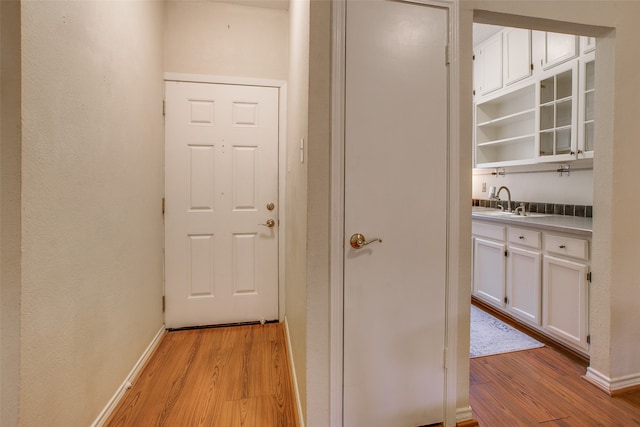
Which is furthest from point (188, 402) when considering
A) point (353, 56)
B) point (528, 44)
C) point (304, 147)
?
point (528, 44)

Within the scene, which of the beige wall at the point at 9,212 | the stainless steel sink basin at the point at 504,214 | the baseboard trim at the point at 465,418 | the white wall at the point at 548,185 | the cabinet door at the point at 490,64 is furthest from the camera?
the cabinet door at the point at 490,64

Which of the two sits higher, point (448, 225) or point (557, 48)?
point (557, 48)

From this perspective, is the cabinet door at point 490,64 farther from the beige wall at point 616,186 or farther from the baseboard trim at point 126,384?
the baseboard trim at point 126,384

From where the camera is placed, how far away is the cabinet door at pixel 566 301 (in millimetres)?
1891

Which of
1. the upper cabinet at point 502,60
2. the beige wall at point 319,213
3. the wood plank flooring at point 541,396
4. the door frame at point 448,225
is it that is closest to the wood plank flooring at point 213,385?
the beige wall at point 319,213

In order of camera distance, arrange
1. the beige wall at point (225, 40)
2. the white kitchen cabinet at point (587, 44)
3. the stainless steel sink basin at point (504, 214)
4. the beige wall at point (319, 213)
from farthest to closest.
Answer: the stainless steel sink basin at point (504, 214), the beige wall at point (225, 40), the white kitchen cabinet at point (587, 44), the beige wall at point (319, 213)

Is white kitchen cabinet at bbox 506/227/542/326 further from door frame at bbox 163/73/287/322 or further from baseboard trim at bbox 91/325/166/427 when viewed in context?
baseboard trim at bbox 91/325/166/427

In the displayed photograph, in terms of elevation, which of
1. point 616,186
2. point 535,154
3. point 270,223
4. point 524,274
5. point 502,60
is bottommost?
point 524,274

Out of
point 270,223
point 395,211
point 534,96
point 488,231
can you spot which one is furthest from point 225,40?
point 534,96

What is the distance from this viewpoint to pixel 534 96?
2902mm

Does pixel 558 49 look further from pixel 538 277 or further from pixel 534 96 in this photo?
pixel 538 277

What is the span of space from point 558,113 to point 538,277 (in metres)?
1.45

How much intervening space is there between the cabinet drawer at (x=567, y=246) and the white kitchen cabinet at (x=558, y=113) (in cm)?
74

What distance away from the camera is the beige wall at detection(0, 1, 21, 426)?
0.94 meters
